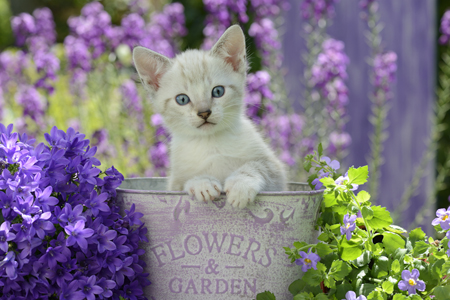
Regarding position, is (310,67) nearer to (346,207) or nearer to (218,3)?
(218,3)

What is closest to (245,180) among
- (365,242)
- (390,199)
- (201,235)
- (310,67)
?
(201,235)

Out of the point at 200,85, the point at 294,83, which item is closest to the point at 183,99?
the point at 200,85

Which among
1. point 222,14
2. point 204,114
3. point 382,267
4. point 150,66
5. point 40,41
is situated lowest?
point 382,267

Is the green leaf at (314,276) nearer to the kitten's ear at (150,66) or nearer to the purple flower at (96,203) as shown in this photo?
the purple flower at (96,203)

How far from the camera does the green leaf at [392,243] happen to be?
1099 mm

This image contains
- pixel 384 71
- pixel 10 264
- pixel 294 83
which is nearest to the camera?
pixel 10 264

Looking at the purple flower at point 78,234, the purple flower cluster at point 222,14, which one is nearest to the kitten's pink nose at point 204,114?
the purple flower at point 78,234

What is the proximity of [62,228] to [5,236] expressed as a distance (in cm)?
16

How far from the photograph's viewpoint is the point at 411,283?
1.00 meters

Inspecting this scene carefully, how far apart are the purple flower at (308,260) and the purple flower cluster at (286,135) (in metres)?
1.58

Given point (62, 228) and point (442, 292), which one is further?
point (62, 228)

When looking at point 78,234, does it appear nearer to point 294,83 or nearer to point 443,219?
point 443,219

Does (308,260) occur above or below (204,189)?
below

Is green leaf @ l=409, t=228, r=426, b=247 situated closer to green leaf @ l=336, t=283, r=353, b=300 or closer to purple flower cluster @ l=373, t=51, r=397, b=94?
green leaf @ l=336, t=283, r=353, b=300
